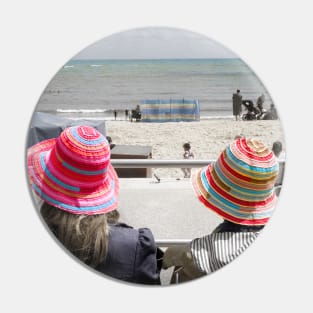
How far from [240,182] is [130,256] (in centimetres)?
46

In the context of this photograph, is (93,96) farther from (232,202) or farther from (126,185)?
(232,202)

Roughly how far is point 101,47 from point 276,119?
70cm

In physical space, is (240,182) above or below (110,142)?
below

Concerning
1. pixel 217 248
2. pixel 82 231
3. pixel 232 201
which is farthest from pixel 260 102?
pixel 82 231

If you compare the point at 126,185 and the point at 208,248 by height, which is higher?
the point at 126,185

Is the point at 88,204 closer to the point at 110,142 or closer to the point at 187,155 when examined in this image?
the point at 110,142

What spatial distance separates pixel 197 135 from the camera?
70.4 inches

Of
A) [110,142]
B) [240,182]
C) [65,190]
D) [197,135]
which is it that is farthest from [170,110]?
[65,190]

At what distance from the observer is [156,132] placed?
5.85 ft

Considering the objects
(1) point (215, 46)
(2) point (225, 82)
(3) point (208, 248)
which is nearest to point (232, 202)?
(3) point (208, 248)

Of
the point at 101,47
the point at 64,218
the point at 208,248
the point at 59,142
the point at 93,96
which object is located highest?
the point at 101,47

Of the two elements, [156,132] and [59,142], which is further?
[156,132]

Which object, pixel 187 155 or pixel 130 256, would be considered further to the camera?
pixel 187 155

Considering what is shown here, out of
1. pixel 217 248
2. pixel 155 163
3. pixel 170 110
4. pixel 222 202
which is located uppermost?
pixel 170 110
